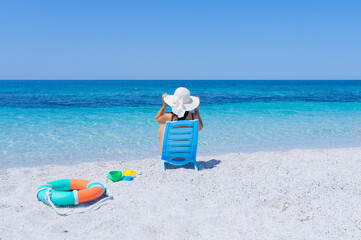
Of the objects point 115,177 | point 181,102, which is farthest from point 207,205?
point 181,102

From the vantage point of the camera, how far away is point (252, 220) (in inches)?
123

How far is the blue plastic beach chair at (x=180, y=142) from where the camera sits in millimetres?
4953

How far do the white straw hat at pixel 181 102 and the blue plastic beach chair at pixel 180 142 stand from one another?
8.0 inches

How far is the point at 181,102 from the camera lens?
4879 millimetres

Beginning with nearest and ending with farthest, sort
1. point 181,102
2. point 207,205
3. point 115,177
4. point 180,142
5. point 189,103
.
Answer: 1. point 207,205
2. point 115,177
3. point 181,102
4. point 189,103
5. point 180,142

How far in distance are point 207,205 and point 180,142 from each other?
1.75m

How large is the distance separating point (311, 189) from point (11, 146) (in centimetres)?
680

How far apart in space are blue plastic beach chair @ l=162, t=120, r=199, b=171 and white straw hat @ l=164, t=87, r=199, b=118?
203 millimetres

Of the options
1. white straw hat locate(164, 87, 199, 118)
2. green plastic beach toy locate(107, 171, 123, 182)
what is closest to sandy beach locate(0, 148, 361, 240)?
green plastic beach toy locate(107, 171, 123, 182)

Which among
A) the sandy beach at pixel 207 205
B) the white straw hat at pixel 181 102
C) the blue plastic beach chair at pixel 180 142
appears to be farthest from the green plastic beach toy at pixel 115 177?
the white straw hat at pixel 181 102

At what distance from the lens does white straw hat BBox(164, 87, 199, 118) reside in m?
4.84

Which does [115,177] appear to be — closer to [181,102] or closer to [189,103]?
[181,102]

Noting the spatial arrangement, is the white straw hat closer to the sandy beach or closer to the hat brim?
the hat brim

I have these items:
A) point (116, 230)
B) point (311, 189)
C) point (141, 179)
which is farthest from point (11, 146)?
point (311, 189)
